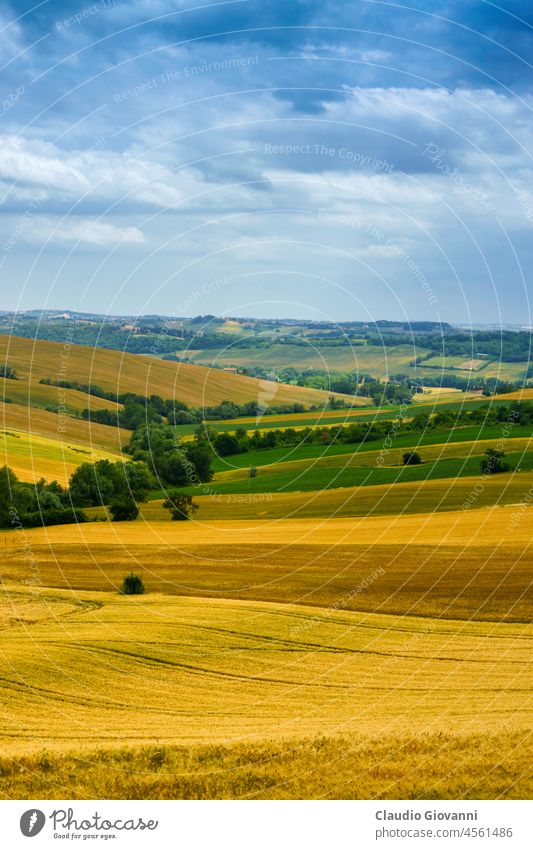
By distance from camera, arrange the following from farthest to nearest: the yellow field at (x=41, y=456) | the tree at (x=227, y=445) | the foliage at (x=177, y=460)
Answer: the tree at (x=227, y=445) < the yellow field at (x=41, y=456) < the foliage at (x=177, y=460)

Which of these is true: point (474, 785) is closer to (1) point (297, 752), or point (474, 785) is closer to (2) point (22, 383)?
(1) point (297, 752)

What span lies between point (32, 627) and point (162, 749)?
59.4 ft

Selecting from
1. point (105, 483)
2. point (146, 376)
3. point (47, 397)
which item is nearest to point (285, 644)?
point (105, 483)

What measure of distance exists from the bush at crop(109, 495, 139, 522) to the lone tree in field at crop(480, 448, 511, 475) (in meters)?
29.7

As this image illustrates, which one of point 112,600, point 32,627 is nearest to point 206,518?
point 112,600

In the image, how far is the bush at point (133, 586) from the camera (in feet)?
163

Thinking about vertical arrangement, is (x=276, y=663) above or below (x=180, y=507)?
below

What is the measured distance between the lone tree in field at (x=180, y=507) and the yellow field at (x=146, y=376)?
5832cm

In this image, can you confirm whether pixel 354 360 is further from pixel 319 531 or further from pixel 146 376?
pixel 319 531

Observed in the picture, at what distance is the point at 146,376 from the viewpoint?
149 m

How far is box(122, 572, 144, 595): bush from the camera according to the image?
49.8 meters

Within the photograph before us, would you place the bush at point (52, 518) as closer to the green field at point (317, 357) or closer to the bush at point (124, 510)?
the bush at point (124, 510)

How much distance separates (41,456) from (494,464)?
4867 cm

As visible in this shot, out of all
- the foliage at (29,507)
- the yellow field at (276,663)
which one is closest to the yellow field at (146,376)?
the foliage at (29,507)
